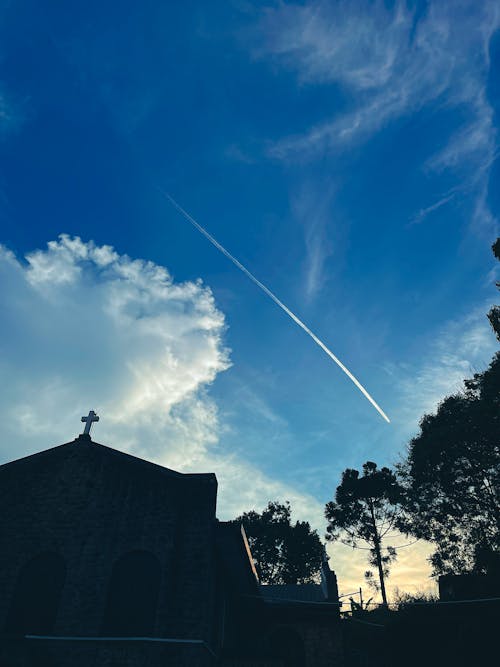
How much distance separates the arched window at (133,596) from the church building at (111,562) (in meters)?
0.02

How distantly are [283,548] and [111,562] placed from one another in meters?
50.1

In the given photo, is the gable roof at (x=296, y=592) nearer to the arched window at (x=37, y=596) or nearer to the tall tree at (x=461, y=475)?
→ the tall tree at (x=461, y=475)

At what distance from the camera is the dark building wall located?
10555 millimetres

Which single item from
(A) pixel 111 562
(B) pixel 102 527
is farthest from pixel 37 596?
(B) pixel 102 527

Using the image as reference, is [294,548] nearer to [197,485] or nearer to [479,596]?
[479,596]

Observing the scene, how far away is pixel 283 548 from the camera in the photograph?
55.4 m

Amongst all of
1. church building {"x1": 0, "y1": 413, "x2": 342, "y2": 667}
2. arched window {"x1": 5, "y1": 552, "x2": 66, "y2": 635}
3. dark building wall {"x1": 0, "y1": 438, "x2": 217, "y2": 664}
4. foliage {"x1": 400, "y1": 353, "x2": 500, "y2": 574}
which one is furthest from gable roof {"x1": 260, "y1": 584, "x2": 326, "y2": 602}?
arched window {"x1": 5, "y1": 552, "x2": 66, "y2": 635}

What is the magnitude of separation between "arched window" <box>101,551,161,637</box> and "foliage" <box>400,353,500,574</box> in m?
23.7

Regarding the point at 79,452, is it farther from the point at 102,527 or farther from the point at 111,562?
the point at 111,562

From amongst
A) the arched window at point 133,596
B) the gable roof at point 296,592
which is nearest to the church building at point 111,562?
the arched window at point 133,596

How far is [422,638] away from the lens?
1808 cm

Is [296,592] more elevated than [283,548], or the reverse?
[283,548]

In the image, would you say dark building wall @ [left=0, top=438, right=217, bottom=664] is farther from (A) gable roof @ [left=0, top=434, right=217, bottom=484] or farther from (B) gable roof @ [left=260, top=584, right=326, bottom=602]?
(B) gable roof @ [left=260, top=584, right=326, bottom=602]

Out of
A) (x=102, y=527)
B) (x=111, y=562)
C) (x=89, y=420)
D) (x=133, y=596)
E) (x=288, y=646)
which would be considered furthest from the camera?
(x=288, y=646)
